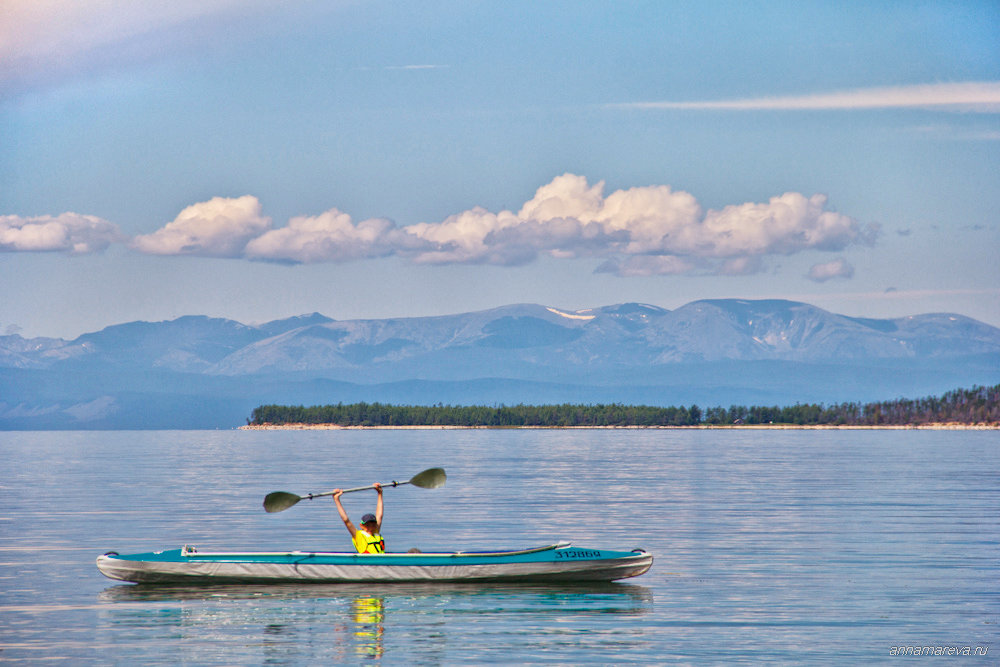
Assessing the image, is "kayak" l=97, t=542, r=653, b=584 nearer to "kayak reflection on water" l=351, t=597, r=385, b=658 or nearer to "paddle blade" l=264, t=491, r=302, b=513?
"kayak reflection on water" l=351, t=597, r=385, b=658

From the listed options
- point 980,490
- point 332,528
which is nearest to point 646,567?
point 332,528

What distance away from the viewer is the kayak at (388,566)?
37438 mm

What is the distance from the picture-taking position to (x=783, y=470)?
10631 centimetres

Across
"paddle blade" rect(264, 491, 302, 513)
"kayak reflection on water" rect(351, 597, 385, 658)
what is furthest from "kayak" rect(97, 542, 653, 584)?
"paddle blade" rect(264, 491, 302, 513)

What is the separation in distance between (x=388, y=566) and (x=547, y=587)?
474 cm

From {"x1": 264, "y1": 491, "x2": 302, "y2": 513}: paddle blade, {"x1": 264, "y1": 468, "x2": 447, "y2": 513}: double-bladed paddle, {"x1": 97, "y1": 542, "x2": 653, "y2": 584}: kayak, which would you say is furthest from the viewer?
{"x1": 264, "y1": 491, "x2": 302, "y2": 513}: paddle blade

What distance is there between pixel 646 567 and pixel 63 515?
3569 centimetres

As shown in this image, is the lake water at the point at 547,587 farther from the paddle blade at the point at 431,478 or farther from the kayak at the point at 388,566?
the paddle blade at the point at 431,478

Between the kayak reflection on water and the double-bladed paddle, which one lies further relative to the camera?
the double-bladed paddle

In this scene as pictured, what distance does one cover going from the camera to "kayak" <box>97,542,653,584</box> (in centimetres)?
3744

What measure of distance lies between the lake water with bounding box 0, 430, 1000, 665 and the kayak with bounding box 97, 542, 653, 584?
1.44ft

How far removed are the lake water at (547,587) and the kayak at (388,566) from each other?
0.44 metres

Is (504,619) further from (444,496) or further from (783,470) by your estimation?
(783,470)

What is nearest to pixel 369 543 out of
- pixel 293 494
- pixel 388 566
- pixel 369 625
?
Result: pixel 388 566
